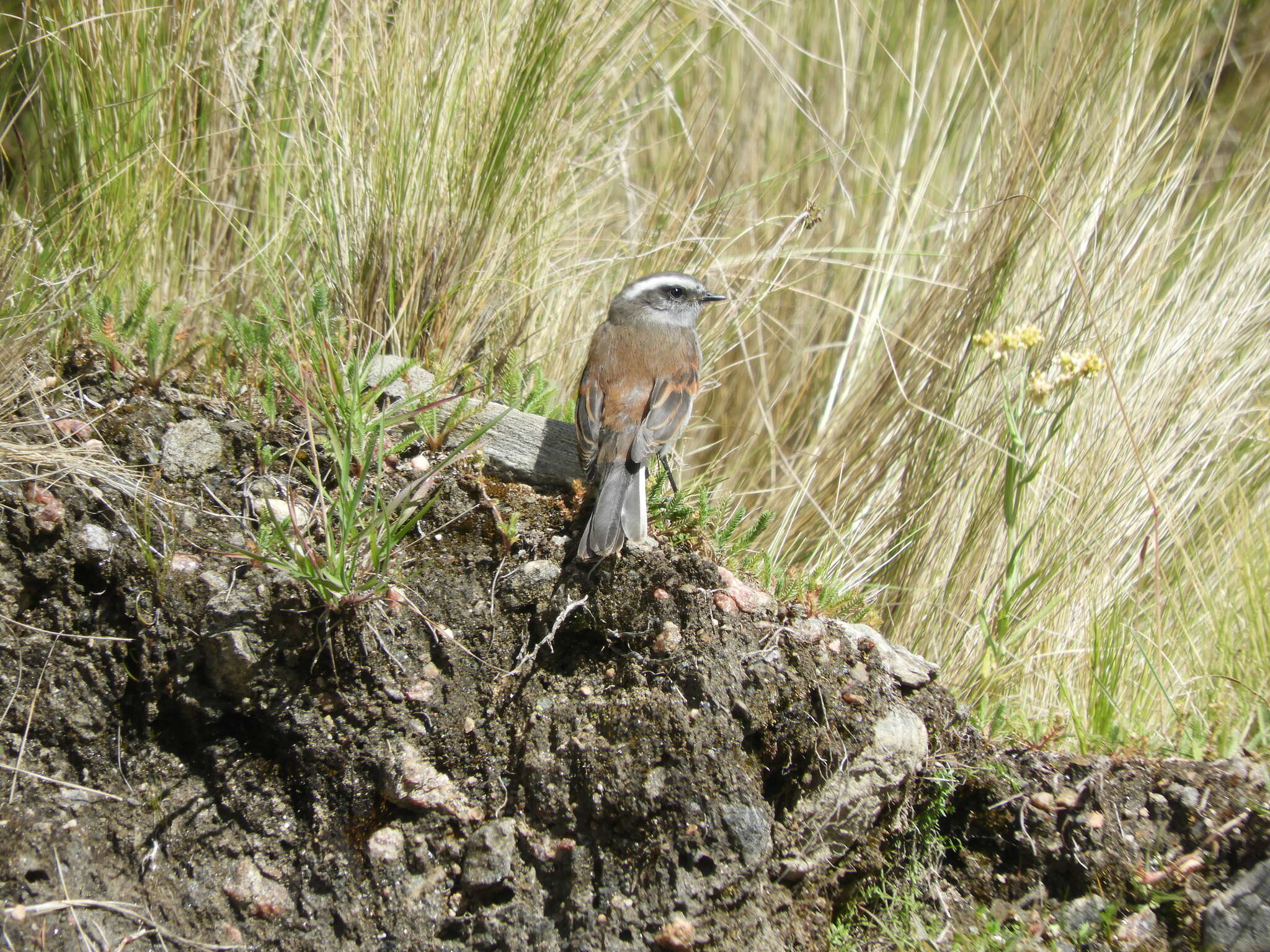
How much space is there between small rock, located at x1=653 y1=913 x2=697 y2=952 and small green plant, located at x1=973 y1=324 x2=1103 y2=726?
3.96 ft

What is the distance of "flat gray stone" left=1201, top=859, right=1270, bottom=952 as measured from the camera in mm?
2408

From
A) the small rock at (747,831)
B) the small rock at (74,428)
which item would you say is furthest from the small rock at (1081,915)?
the small rock at (74,428)

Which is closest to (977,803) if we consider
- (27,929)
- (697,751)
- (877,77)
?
(697,751)

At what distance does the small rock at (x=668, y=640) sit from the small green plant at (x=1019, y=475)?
982 mm

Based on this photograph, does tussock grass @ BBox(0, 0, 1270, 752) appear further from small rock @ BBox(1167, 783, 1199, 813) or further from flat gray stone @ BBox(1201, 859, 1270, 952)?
flat gray stone @ BBox(1201, 859, 1270, 952)

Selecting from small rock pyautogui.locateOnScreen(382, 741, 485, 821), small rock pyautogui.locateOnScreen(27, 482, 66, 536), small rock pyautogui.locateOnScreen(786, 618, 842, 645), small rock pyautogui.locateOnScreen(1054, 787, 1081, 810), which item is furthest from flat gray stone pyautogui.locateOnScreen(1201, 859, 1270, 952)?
small rock pyautogui.locateOnScreen(27, 482, 66, 536)

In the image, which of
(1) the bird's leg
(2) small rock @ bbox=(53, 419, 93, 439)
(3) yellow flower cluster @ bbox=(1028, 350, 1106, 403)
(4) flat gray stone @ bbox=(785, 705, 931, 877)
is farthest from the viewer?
(1) the bird's leg

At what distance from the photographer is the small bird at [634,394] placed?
280 cm

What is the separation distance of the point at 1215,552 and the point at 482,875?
288cm

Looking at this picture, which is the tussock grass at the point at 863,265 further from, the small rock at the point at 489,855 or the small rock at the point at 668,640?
the small rock at the point at 489,855

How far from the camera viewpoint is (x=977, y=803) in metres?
2.75

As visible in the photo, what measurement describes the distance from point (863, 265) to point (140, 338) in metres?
2.60

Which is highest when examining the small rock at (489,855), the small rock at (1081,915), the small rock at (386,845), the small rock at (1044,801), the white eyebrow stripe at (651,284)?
the white eyebrow stripe at (651,284)

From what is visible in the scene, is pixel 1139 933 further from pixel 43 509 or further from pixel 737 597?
pixel 43 509
